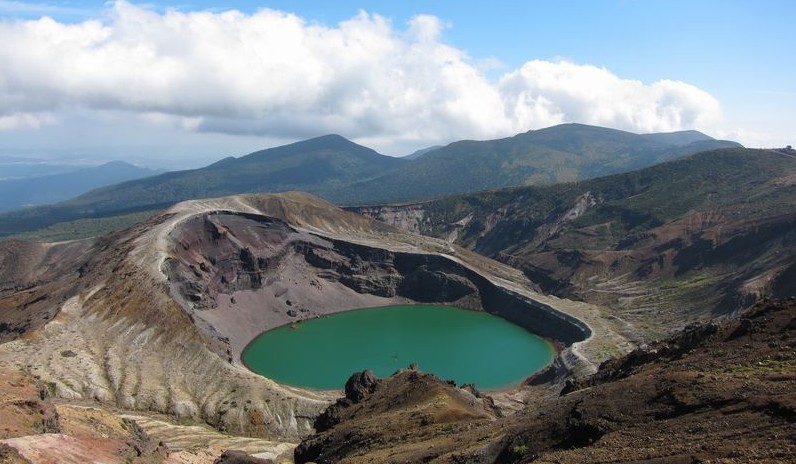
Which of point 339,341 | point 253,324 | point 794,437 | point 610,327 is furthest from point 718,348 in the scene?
point 253,324

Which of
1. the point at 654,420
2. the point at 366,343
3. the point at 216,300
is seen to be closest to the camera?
the point at 654,420

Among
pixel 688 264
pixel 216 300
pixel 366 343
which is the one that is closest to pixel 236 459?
pixel 366 343

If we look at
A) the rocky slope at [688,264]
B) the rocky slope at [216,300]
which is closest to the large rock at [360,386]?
the rocky slope at [216,300]

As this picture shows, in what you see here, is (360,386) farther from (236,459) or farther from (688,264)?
(688,264)

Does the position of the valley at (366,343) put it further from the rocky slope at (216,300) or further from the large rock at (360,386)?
the rocky slope at (216,300)

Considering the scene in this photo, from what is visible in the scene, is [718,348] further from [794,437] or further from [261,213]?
[261,213]

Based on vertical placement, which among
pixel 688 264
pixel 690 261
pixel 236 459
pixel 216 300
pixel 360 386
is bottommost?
pixel 216 300
